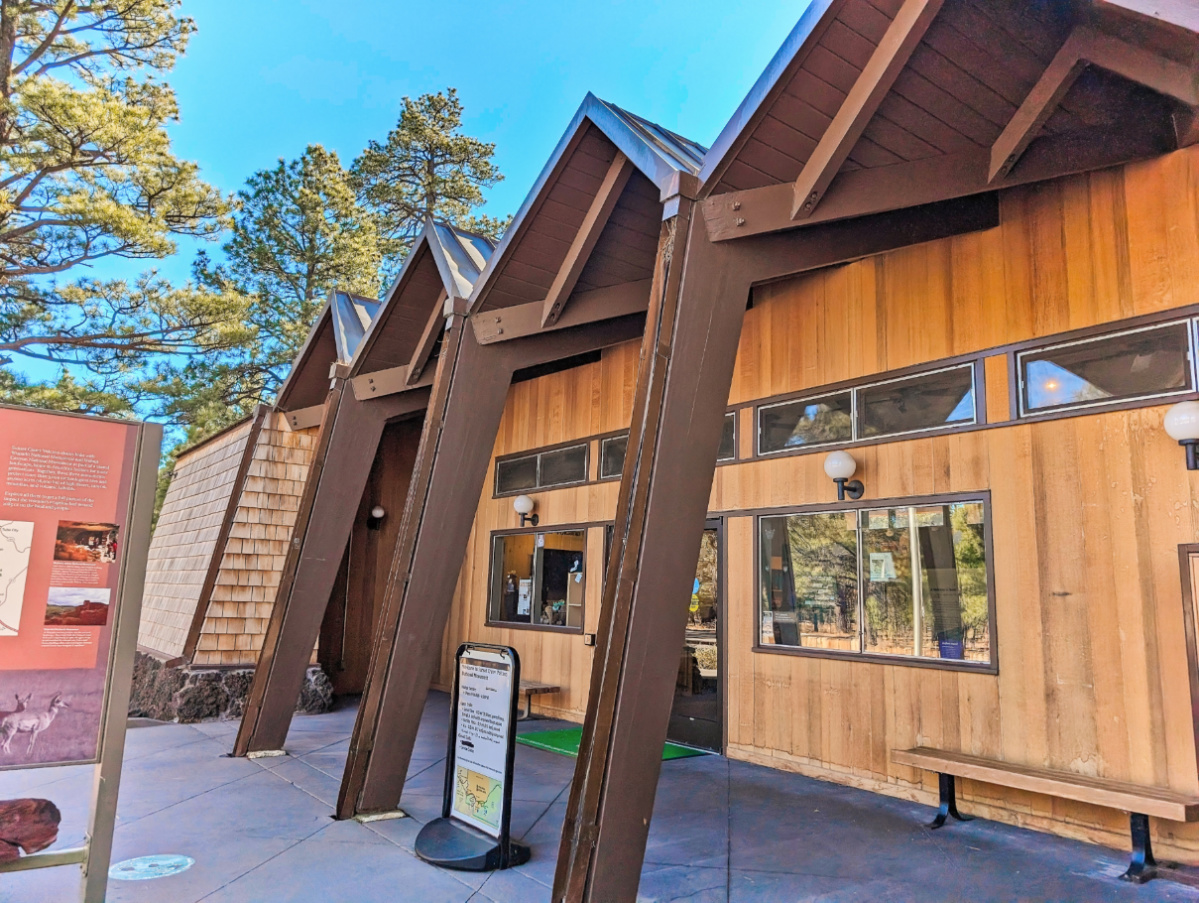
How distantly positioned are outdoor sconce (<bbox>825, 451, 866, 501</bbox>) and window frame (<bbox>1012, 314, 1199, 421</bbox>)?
1173 millimetres

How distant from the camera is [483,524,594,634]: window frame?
27.6ft

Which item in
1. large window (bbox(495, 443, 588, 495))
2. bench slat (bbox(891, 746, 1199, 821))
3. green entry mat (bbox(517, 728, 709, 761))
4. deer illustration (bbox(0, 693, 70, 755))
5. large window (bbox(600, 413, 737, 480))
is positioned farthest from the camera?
large window (bbox(495, 443, 588, 495))

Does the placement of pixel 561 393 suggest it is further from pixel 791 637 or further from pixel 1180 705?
pixel 1180 705

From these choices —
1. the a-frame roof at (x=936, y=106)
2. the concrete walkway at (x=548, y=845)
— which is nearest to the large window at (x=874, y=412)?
the a-frame roof at (x=936, y=106)

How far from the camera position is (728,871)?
4035 mm

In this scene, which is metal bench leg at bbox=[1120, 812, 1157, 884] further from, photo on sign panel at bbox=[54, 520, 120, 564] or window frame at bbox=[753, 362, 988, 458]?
photo on sign panel at bbox=[54, 520, 120, 564]

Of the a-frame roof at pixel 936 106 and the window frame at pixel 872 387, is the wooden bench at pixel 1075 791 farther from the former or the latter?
the a-frame roof at pixel 936 106

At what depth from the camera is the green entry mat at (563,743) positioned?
6.78 metres

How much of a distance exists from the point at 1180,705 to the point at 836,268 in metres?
3.67

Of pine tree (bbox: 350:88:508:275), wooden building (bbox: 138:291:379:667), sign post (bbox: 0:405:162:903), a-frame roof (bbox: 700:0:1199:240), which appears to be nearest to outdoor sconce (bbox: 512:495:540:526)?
wooden building (bbox: 138:291:379:667)

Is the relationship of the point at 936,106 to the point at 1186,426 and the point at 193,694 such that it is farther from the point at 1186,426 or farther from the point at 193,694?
the point at 193,694

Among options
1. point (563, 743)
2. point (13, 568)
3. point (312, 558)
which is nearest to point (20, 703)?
point (13, 568)

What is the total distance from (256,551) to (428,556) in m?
4.57

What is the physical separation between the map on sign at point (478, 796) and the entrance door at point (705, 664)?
272 cm
